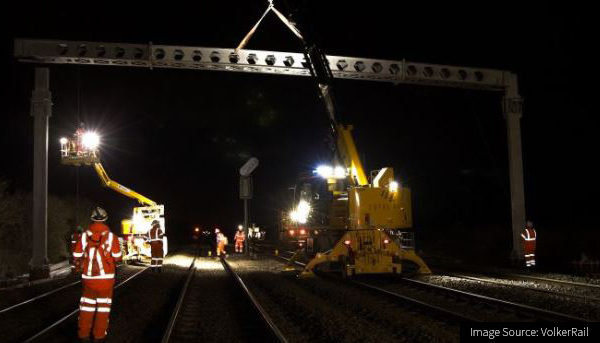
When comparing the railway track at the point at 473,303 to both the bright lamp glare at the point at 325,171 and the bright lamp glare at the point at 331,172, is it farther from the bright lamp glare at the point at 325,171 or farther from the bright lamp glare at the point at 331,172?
the bright lamp glare at the point at 325,171

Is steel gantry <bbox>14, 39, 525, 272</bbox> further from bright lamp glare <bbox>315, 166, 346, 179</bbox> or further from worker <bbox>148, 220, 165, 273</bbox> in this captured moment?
worker <bbox>148, 220, 165, 273</bbox>

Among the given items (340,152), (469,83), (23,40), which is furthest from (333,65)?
(23,40)

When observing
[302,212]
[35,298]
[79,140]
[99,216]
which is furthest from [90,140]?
[99,216]

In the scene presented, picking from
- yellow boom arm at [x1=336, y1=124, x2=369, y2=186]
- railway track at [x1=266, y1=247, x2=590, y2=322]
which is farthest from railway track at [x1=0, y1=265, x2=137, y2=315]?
yellow boom arm at [x1=336, y1=124, x2=369, y2=186]

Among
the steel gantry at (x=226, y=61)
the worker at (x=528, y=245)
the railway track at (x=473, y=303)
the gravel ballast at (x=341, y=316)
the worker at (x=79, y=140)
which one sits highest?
the steel gantry at (x=226, y=61)

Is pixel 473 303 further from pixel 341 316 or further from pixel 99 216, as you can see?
pixel 99 216

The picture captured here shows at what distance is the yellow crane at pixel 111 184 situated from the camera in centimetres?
2323

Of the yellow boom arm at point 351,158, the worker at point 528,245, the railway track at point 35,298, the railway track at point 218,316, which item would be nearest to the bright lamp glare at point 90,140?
the railway track at point 35,298

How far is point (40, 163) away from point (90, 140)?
4.49 metres

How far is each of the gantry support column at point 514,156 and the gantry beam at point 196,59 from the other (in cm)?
441

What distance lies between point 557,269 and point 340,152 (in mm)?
8455

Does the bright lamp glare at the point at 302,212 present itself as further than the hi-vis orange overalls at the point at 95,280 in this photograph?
Yes

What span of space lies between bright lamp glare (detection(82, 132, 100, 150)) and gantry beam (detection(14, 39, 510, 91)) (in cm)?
514

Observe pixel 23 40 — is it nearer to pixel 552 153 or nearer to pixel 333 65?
pixel 333 65
